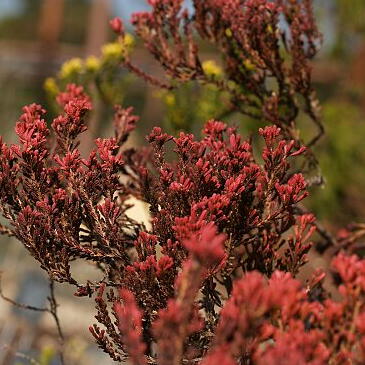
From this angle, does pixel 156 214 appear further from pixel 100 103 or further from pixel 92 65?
A: pixel 100 103

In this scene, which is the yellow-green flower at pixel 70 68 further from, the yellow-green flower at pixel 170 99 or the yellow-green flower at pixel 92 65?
the yellow-green flower at pixel 170 99

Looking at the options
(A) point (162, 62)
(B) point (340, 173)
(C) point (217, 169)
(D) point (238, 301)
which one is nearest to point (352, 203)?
(B) point (340, 173)

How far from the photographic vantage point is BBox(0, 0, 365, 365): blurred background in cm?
849

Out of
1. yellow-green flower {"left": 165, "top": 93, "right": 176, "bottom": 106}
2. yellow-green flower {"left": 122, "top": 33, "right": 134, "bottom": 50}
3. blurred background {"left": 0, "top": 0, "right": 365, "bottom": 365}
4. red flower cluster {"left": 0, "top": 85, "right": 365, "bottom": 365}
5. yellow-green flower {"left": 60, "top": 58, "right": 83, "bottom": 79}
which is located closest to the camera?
red flower cluster {"left": 0, "top": 85, "right": 365, "bottom": 365}

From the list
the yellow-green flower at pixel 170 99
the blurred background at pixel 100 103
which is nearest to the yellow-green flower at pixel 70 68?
the blurred background at pixel 100 103

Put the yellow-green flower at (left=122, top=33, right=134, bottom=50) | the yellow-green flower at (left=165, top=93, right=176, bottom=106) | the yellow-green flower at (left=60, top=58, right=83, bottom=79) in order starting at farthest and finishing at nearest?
the yellow-green flower at (left=60, top=58, right=83, bottom=79), the yellow-green flower at (left=165, top=93, right=176, bottom=106), the yellow-green flower at (left=122, top=33, right=134, bottom=50)

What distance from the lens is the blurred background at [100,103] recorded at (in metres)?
8.49

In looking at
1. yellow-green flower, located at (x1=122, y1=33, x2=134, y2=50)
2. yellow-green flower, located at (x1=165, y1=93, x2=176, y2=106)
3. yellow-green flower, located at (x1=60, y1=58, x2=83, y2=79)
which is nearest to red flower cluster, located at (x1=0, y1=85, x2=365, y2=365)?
yellow-green flower, located at (x1=122, y1=33, x2=134, y2=50)

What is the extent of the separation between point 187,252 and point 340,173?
8008 millimetres

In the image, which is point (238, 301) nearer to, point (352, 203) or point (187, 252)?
point (187, 252)

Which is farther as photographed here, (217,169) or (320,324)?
(217,169)

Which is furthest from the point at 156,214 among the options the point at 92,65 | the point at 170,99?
the point at 92,65

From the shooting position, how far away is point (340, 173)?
34.0 feet

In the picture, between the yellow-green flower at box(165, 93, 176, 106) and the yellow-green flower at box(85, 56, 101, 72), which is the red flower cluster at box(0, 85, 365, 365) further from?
the yellow-green flower at box(85, 56, 101, 72)
